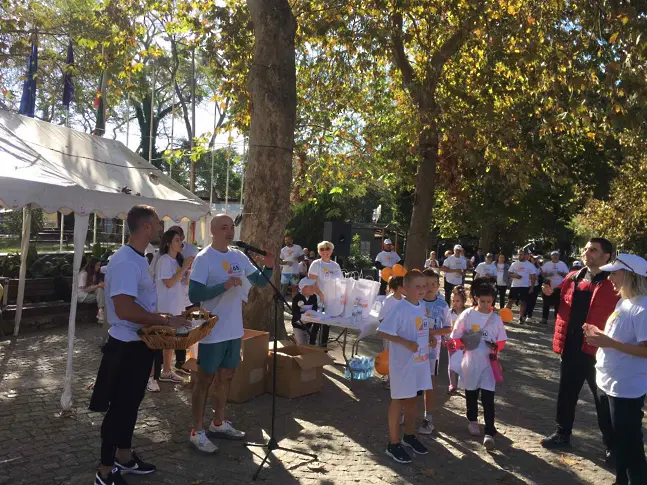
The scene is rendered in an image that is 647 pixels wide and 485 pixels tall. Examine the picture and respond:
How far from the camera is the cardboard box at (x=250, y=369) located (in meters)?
6.37

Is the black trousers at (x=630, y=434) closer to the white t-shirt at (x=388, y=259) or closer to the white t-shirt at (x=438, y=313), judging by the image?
the white t-shirt at (x=438, y=313)

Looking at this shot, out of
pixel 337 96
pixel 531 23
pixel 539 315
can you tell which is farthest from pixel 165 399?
pixel 539 315

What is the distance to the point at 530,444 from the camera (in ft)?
18.4

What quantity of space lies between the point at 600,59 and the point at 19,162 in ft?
25.3

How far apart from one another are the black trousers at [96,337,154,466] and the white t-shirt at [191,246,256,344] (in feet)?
2.93

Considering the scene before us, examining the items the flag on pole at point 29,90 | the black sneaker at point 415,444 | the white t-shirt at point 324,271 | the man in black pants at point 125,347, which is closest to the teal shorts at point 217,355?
the man in black pants at point 125,347

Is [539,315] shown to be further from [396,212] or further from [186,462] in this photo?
[396,212]

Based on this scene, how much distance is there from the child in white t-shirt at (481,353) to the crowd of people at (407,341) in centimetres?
1

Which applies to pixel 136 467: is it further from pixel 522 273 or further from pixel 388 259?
pixel 388 259

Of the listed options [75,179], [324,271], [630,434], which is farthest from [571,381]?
[75,179]

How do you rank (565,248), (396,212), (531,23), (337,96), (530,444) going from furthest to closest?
(565,248), (396,212), (337,96), (531,23), (530,444)

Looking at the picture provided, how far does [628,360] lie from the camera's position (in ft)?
12.6

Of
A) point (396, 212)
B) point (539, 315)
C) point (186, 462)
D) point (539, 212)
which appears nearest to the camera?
point (186, 462)

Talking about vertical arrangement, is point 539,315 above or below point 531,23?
below
